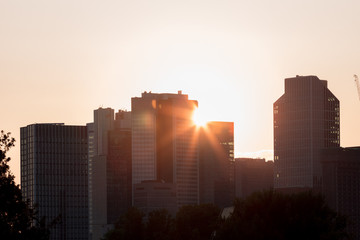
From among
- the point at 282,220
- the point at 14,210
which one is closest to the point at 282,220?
the point at 282,220

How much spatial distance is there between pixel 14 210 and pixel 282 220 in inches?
1948

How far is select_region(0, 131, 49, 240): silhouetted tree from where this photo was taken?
105062 millimetres

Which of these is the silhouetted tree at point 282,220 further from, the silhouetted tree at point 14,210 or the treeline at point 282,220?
the silhouetted tree at point 14,210

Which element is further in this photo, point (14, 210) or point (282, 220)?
point (282, 220)

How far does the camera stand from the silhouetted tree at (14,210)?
10506cm

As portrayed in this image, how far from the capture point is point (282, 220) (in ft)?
490

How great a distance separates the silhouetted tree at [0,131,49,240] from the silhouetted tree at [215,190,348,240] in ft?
135

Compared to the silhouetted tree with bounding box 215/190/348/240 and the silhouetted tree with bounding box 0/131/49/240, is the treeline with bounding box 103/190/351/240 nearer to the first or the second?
the silhouetted tree with bounding box 215/190/348/240

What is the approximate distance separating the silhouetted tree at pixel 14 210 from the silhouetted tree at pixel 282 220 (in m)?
41.3

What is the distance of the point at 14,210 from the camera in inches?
4235

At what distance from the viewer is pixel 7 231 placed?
335 feet

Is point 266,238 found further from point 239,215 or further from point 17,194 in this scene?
point 17,194

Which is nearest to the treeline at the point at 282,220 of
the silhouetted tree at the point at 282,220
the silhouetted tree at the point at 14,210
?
the silhouetted tree at the point at 282,220

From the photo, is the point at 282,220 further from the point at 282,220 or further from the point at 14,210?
the point at 14,210
